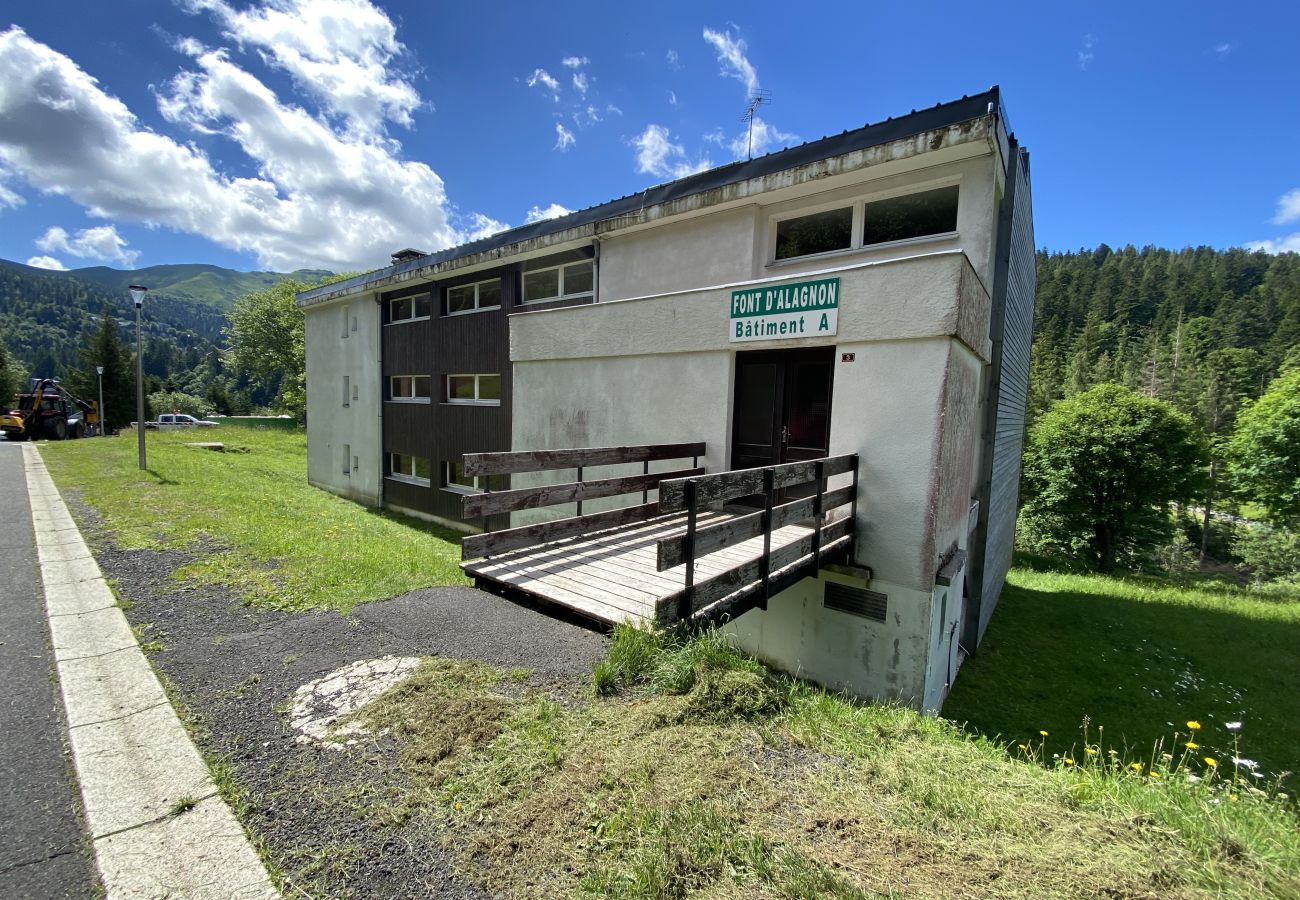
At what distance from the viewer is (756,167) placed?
9.13 metres

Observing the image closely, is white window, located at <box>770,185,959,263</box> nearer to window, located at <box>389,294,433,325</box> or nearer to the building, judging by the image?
the building

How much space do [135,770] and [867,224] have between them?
367 inches

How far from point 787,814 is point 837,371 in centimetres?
476

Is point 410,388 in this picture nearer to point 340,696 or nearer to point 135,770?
point 340,696

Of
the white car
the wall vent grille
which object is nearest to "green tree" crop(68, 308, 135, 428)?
the white car

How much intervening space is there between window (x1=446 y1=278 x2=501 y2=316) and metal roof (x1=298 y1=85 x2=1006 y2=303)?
2.63ft

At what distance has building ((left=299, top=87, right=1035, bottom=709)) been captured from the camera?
5.68 m

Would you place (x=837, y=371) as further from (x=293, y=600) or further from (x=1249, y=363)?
(x=1249, y=363)

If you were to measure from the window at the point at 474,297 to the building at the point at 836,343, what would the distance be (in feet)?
1.53

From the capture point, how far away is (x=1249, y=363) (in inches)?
2141

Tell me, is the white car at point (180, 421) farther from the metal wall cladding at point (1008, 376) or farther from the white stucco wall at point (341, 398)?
the metal wall cladding at point (1008, 376)

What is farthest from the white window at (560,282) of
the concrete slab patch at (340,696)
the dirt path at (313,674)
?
the concrete slab patch at (340,696)

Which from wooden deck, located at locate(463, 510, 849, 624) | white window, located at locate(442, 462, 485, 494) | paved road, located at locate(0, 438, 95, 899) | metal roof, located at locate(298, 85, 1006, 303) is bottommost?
white window, located at locate(442, 462, 485, 494)

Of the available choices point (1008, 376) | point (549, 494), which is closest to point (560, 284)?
point (549, 494)
